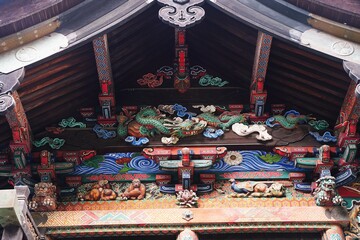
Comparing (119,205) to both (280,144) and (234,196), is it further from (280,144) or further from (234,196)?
(280,144)

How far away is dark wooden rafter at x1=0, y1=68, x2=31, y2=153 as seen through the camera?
970cm

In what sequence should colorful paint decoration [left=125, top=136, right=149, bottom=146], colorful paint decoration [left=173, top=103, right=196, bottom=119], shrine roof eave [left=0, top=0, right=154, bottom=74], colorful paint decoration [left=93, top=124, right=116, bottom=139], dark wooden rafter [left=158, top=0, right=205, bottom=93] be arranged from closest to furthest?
shrine roof eave [left=0, top=0, right=154, bottom=74] < dark wooden rafter [left=158, top=0, right=205, bottom=93] < colorful paint decoration [left=125, top=136, right=149, bottom=146] < colorful paint decoration [left=93, top=124, right=116, bottom=139] < colorful paint decoration [left=173, top=103, right=196, bottom=119]

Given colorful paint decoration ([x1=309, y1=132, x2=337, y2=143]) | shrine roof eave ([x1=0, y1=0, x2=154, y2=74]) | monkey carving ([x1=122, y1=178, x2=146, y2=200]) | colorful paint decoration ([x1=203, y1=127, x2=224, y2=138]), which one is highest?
shrine roof eave ([x1=0, y1=0, x2=154, y2=74])

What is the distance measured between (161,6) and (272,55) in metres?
1.81

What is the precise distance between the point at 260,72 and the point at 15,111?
3614 mm

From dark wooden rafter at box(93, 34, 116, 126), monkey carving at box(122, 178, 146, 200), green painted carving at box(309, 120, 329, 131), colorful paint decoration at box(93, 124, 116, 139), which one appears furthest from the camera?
green painted carving at box(309, 120, 329, 131)

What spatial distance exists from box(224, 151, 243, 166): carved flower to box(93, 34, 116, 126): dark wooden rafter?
180 centimetres

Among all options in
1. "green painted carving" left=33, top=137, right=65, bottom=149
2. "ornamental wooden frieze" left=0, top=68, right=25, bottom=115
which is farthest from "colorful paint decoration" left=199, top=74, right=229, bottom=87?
"ornamental wooden frieze" left=0, top=68, right=25, bottom=115

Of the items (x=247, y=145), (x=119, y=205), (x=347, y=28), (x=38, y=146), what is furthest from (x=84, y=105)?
(x=347, y=28)

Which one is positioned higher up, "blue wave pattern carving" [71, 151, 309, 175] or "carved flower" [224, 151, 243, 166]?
"carved flower" [224, 151, 243, 166]

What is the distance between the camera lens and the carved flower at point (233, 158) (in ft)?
36.5

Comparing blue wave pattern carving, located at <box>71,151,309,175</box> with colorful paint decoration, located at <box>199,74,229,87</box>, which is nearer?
blue wave pattern carving, located at <box>71,151,309,175</box>

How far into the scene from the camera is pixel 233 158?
36.6ft

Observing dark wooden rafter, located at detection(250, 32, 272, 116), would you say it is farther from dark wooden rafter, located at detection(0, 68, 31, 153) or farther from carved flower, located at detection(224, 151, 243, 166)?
dark wooden rafter, located at detection(0, 68, 31, 153)
